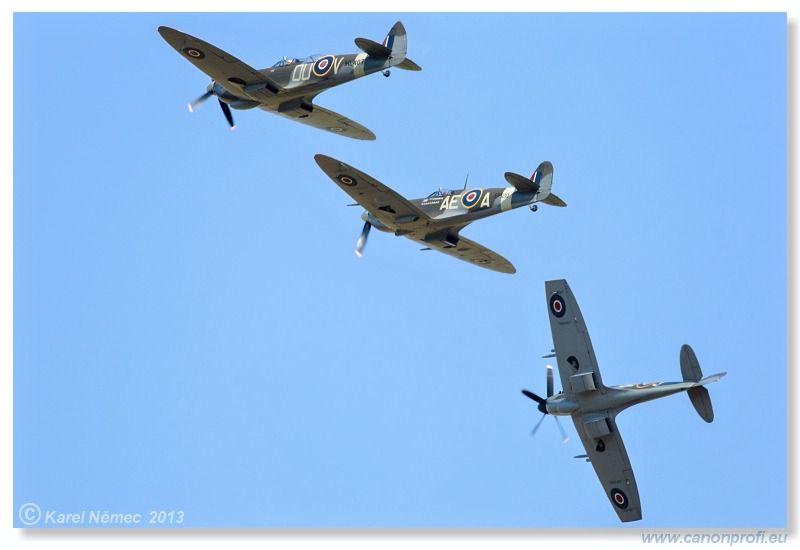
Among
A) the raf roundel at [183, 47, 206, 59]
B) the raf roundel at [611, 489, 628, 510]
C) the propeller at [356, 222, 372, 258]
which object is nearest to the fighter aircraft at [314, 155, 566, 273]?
the propeller at [356, 222, 372, 258]

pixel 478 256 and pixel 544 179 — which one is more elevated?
pixel 478 256

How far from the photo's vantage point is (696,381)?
151 ft

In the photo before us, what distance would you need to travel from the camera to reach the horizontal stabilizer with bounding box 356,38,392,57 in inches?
1850

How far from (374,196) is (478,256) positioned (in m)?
6.74

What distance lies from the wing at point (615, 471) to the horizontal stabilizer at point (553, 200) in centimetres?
681

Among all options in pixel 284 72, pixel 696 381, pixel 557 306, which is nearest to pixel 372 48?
pixel 284 72

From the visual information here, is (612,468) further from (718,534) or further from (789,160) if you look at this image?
(789,160)

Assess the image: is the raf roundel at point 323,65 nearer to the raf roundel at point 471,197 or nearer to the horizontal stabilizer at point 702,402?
the raf roundel at point 471,197

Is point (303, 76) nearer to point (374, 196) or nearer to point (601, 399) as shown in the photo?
point (374, 196)

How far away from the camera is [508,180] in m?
46.9

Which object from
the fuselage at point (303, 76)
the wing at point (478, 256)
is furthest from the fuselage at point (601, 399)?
the fuselage at point (303, 76)

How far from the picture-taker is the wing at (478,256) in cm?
5416

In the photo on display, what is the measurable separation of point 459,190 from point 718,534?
13878 mm

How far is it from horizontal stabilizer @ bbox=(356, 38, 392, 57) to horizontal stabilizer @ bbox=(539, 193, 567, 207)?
6415 mm
